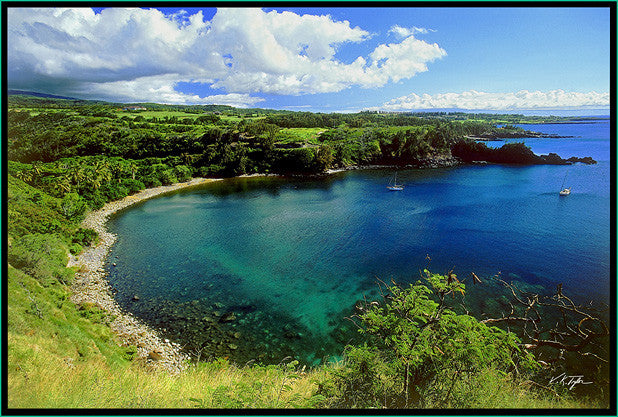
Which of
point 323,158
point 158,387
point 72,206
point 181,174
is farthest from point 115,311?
point 323,158

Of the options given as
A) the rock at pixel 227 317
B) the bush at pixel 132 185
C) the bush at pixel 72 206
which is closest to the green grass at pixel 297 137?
the bush at pixel 132 185

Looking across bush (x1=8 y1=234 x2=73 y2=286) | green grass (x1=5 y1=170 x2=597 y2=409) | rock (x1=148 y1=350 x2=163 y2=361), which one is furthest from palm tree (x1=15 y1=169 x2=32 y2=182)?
rock (x1=148 y1=350 x2=163 y2=361)

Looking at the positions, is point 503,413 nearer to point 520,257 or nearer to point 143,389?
point 143,389

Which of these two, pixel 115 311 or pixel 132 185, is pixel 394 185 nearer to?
pixel 132 185

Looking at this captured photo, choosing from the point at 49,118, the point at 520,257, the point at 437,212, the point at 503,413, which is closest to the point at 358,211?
the point at 437,212

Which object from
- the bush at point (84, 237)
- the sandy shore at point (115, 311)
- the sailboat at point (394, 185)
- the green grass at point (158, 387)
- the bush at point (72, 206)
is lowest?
the sandy shore at point (115, 311)

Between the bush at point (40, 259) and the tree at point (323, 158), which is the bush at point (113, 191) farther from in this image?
the tree at point (323, 158)
